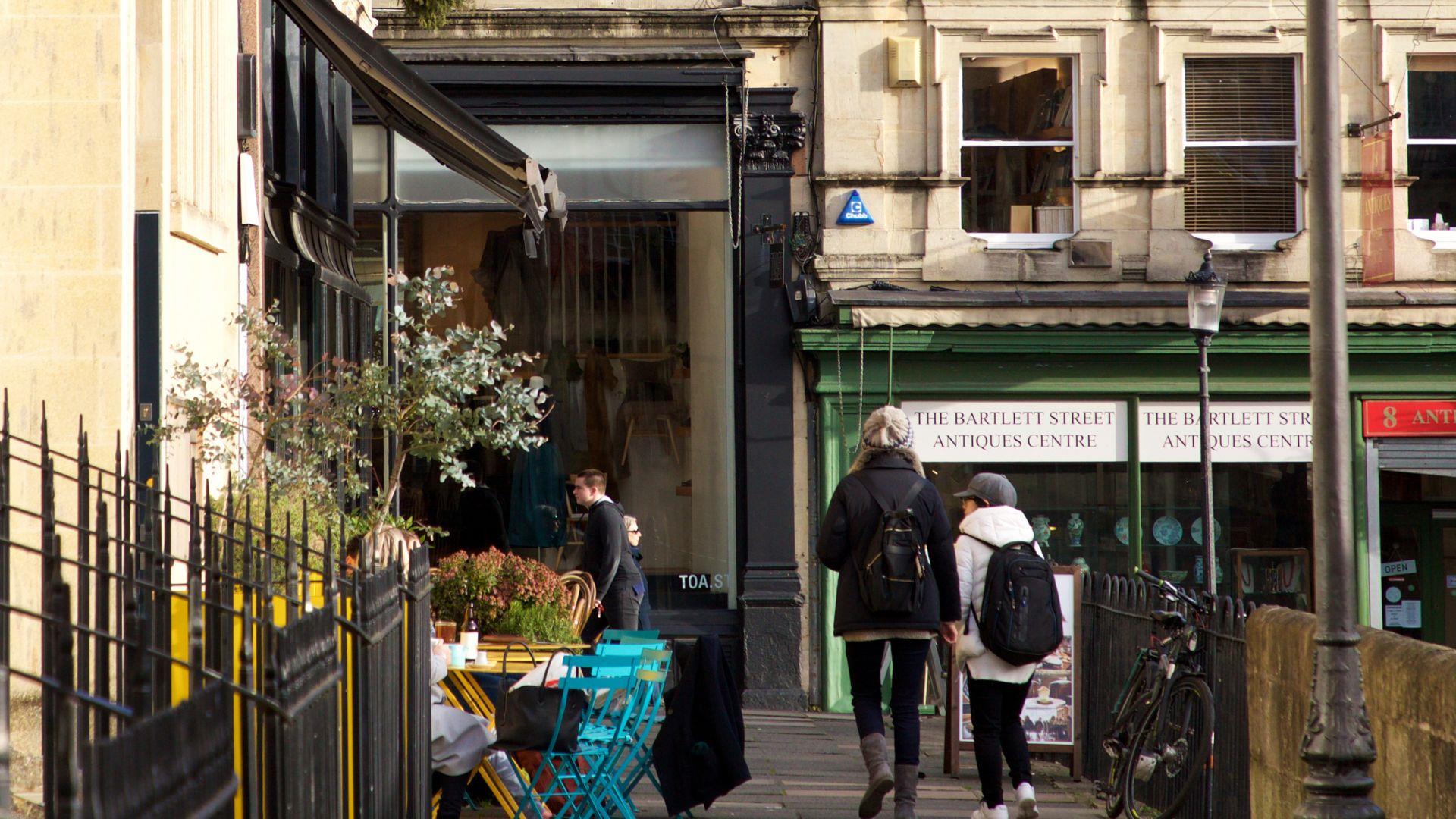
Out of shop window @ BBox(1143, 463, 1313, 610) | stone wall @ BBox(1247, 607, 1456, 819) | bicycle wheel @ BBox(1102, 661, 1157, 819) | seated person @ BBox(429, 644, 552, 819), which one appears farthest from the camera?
shop window @ BBox(1143, 463, 1313, 610)

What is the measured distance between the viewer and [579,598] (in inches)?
420

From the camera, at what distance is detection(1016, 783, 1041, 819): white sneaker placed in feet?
25.3

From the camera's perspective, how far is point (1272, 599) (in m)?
13.7

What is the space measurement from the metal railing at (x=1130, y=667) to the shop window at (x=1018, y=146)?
4.59 metres

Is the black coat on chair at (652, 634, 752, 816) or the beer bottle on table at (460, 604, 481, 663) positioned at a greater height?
the beer bottle on table at (460, 604, 481, 663)

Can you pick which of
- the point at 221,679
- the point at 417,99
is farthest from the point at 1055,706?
the point at 221,679

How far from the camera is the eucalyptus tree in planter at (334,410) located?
7.46 metres

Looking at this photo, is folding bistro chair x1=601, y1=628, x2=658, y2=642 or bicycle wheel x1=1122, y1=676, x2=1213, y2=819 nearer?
bicycle wheel x1=1122, y1=676, x2=1213, y2=819

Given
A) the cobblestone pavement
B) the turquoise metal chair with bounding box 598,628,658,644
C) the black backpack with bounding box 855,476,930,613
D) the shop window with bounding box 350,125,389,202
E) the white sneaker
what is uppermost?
the shop window with bounding box 350,125,389,202

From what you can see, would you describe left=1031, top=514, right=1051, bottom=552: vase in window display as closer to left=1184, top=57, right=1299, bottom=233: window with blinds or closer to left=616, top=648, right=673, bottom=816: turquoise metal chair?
left=1184, top=57, right=1299, bottom=233: window with blinds

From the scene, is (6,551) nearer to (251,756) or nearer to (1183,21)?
(251,756)

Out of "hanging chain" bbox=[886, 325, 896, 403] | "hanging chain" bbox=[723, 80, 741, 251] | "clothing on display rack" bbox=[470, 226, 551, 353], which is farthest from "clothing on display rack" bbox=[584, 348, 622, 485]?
"hanging chain" bbox=[886, 325, 896, 403]

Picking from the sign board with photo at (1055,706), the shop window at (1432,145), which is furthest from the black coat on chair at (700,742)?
the shop window at (1432,145)

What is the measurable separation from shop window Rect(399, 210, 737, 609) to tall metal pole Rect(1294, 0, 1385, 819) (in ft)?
26.9
